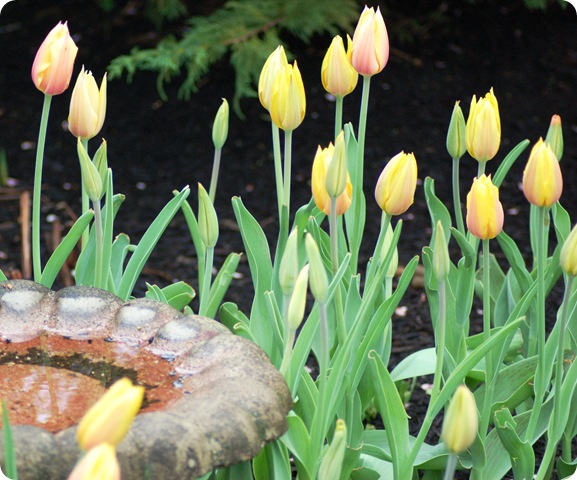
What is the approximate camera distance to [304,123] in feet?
13.6

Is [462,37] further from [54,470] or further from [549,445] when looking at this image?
[54,470]

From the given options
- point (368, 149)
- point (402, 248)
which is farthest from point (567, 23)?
point (402, 248)

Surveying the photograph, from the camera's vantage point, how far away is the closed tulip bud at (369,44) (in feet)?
5.58

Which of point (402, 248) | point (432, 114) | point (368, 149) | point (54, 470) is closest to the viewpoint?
point (54, 470)

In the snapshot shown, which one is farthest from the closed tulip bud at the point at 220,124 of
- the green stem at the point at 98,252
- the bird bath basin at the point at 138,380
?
the bird bath basin at the point at 138,380

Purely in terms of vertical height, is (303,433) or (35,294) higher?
(35,294)

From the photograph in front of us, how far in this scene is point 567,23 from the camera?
16.3 feet

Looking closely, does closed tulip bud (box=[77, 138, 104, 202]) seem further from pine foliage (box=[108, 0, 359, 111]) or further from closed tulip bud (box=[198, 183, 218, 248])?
pine foliage (box=[108, 0, 359, 111])

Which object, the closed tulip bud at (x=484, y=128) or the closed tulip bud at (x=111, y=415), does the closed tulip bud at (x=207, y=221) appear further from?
the closed tulip bud at (x=111, y=415)

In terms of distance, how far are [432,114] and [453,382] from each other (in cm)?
272

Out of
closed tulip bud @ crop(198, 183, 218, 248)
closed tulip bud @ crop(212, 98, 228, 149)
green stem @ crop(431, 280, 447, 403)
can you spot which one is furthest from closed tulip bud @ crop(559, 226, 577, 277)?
closed tulip bud @ crop(212, 98, 228, 149)

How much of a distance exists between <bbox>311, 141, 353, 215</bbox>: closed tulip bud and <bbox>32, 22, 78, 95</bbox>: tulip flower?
0.47m

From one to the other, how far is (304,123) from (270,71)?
2445 millimetres

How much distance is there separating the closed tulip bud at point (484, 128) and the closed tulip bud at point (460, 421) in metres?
0.66
